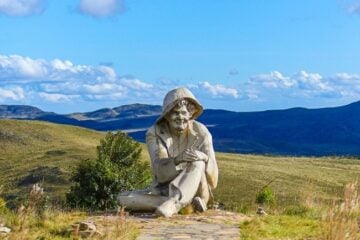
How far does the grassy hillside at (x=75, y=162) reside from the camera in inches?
3120

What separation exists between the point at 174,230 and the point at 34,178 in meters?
78.8

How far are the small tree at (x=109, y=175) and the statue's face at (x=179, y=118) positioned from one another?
82.5ft

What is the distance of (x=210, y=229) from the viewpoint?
41.4 feet

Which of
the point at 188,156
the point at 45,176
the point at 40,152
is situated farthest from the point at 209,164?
the point at 40,152

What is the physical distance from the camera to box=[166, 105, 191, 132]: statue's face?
51.4 feet

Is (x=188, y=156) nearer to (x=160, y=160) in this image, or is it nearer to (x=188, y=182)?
(x=188, y=182)

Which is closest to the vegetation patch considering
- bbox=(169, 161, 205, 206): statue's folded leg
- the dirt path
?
bbox=(169, 161, 205, 206): statue's folded leg

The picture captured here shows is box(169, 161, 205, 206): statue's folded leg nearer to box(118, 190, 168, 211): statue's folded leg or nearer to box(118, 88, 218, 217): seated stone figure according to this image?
box(118, 88, 218, 217): seated stone figure

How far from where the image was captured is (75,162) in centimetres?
9788

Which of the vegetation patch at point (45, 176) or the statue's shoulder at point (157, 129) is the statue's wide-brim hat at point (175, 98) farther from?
the vegetation patch at point (45, 176)

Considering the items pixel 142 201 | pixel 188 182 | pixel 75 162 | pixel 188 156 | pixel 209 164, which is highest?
pixel 188 156

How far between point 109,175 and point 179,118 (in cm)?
2911

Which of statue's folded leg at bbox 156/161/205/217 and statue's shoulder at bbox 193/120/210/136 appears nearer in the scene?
statue's folded leg at bbox 156/161/205/217

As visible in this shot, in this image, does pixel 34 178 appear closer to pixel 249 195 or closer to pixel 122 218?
pixel 249 195
